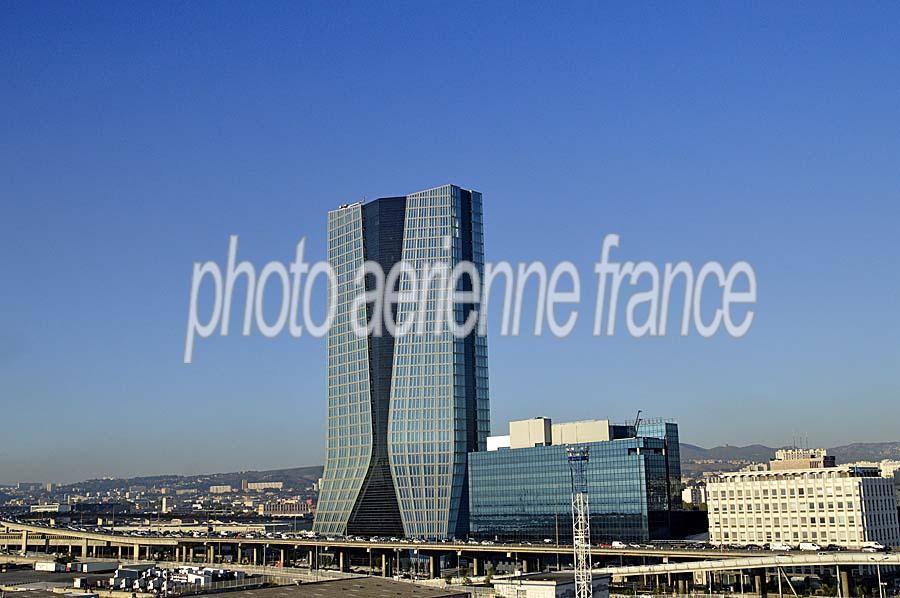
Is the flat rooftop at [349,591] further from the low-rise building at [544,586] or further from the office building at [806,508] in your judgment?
the office building at [806,508]

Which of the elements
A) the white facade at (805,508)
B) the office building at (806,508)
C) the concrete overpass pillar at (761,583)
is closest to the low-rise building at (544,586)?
the concrete overpass pillar at (761,583)

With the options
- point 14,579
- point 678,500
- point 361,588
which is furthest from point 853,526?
point 14,579

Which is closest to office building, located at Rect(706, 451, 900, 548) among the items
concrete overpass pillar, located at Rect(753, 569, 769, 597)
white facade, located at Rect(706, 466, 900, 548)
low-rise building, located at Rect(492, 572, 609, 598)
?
white facade, located at Rect(706, 466, 900, 548)

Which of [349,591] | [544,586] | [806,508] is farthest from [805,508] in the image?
[349,591]

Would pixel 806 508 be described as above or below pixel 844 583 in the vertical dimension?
above

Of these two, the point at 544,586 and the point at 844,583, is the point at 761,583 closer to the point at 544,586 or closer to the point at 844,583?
the point at 844,583

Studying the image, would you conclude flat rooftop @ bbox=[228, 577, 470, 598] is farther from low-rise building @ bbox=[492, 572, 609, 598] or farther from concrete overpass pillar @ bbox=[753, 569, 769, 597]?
concrete overpass pillar @ bbox=[753, 569, 769, 597]

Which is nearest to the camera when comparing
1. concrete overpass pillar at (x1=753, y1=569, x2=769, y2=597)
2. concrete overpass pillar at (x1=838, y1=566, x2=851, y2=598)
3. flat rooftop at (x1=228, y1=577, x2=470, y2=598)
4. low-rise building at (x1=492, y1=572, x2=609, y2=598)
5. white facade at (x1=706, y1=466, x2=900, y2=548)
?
flat rooftop at (x1=228, y1=577, x2=470, y2=598)
